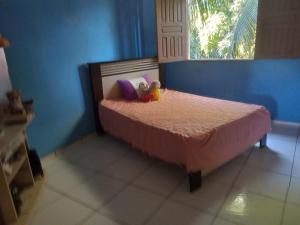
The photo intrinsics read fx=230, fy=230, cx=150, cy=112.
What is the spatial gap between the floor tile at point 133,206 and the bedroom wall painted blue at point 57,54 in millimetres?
1236

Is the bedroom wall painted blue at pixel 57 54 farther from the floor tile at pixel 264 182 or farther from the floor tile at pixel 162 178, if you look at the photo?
the floor tile at pixel 264 182

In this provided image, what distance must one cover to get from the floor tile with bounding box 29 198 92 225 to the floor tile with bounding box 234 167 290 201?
1.36 meters

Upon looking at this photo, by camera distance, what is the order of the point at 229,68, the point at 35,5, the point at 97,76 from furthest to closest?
1. the point at 229,68
2. the point at 97,76
3. the point at 35,5

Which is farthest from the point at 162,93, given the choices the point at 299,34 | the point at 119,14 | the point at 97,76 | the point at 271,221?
the point at 271,221

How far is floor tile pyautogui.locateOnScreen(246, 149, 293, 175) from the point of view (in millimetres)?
2256

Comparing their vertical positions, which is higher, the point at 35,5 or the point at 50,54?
the point at 35,5

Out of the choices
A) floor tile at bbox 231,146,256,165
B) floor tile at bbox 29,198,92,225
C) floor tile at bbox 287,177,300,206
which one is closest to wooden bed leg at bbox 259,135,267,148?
floor tile at bbox 231,146,256,165

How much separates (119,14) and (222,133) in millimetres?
2346

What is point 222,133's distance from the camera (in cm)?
205

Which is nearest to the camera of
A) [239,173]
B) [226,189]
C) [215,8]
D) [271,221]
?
[271,221]

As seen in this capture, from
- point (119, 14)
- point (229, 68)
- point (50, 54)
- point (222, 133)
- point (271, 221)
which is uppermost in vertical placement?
point (119, 14)

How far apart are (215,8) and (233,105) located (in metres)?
1.85

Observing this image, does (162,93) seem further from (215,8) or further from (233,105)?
(215,8)

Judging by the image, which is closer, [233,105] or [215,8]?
[233,105]
